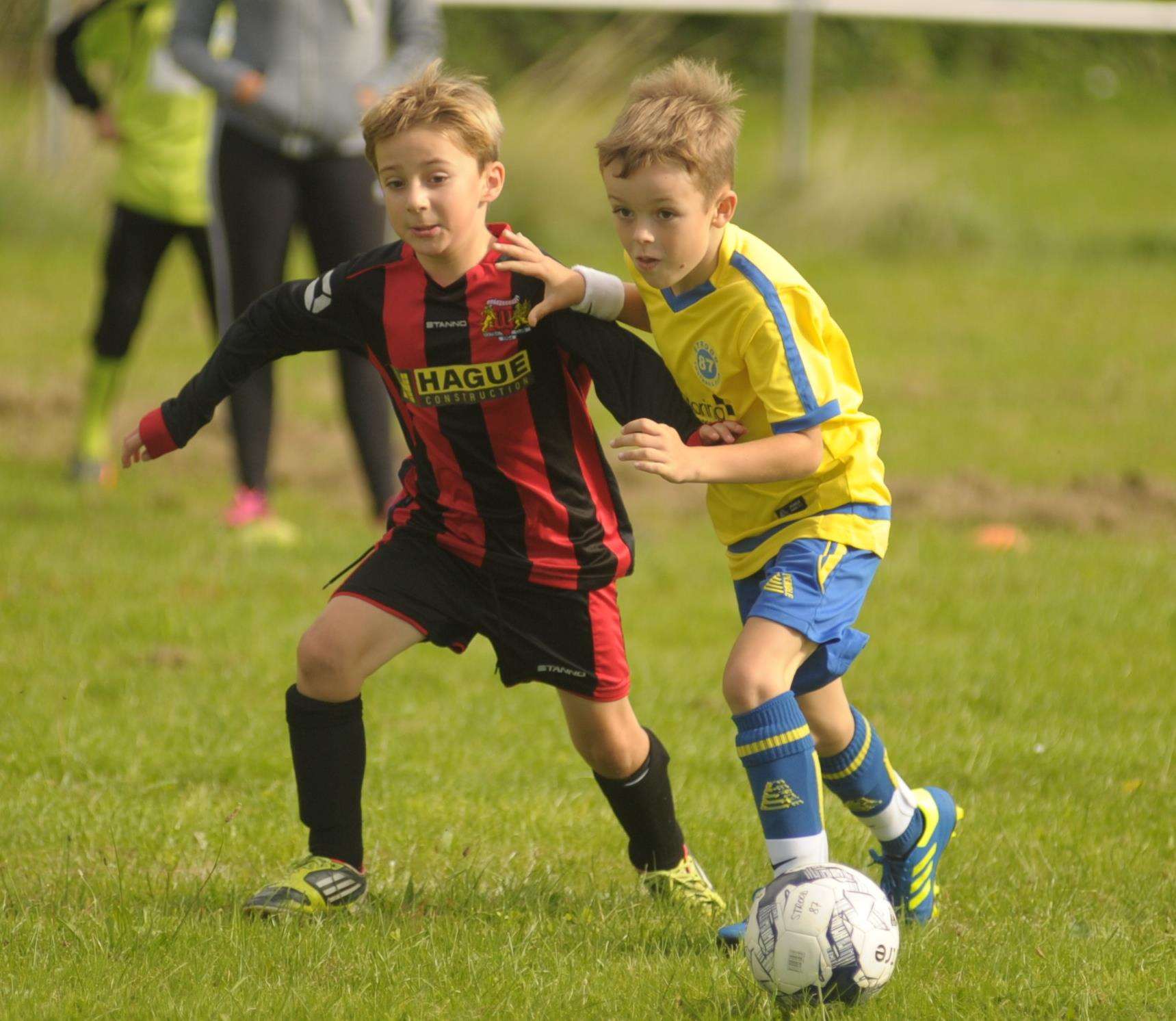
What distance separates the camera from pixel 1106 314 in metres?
12.2

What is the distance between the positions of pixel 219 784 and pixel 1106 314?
9.08 metres

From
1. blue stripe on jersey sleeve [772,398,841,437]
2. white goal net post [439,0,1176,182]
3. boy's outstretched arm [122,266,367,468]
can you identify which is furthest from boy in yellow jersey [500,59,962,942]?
white goal net post [439,0,1176,182]

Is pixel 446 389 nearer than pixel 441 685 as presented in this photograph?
Yes

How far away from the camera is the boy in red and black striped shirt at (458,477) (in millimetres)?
3764

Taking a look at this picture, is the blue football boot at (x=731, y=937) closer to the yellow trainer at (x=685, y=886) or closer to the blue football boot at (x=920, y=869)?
the yellow trainer at (x=685, y=886)

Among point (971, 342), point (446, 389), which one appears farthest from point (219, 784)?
point (971, 342)

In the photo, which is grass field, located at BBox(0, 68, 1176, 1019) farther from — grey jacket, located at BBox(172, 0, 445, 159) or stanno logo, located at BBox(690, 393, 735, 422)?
grey jacket, located at BBox(172, 0, 445, 159)

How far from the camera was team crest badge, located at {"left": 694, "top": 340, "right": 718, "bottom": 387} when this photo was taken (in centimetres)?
364

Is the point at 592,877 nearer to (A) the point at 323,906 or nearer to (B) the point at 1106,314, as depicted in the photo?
(A) the point at 323,906

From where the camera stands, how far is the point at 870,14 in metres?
14.3

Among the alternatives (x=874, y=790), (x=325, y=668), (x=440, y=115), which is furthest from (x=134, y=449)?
(x=874, y=790)

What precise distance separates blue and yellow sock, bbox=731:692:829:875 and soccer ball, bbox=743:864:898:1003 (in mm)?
132

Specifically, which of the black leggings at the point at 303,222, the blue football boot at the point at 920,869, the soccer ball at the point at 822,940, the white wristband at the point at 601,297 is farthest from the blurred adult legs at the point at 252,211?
the soccer ball at the point at 822,940

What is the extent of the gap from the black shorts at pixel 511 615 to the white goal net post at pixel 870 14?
1092 cm
